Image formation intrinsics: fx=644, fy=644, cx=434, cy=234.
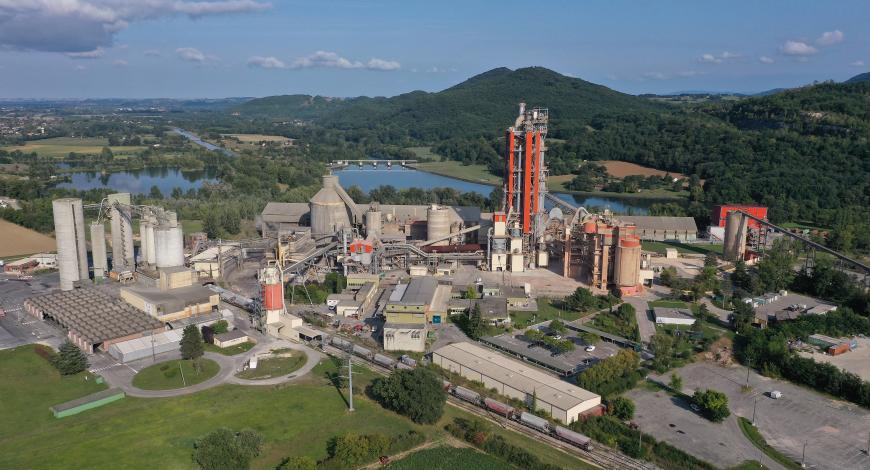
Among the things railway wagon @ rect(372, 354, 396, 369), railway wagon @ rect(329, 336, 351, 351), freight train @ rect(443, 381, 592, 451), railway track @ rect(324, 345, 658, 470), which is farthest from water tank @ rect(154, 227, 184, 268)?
railway track @ rect(324, 345, 658, 470)

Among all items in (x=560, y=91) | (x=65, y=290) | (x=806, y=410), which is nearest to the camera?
(x=806, y=410)

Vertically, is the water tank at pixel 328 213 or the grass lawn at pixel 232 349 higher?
the water tank at pixel 328 213

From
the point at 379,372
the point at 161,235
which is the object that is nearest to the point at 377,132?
the point at 161,235

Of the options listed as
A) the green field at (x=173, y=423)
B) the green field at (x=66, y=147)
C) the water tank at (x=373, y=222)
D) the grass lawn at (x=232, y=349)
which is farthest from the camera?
the green field at (x=66, y=147)

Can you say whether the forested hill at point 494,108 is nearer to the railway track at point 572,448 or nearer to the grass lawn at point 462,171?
the grass lawn at point 462,171

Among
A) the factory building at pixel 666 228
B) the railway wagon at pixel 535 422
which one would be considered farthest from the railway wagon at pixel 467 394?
the factory building at pixel 666 228

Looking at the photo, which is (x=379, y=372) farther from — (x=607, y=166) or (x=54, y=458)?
(x=607, y=166)

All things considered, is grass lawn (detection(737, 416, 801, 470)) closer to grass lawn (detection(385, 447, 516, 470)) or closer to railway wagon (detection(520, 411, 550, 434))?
railway wagon (detection(520, 411, 550, 434))
